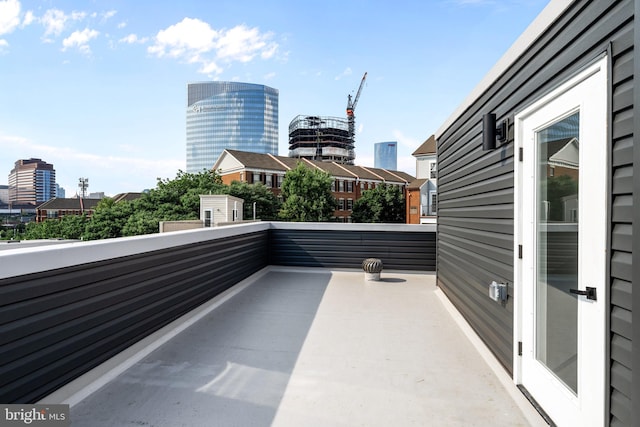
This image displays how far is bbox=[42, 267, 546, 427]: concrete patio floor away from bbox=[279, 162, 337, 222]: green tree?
2560cm

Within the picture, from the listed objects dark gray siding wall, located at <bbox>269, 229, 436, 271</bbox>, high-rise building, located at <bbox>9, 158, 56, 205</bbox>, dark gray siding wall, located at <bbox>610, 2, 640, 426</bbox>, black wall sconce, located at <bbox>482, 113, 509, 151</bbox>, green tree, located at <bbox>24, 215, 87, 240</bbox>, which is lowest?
green tree, located at <bbox>24, 215, 87, 240</bbox>

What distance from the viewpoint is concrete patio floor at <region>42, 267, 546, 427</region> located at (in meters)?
2.10

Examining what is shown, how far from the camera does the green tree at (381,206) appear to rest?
3535cm

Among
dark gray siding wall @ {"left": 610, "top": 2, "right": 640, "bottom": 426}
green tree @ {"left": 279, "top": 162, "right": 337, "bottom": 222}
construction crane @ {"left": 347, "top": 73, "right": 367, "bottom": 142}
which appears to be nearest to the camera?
dark gray siding wall @ {"left": 610, "top": 2, "right": 640, "bottom": 426}

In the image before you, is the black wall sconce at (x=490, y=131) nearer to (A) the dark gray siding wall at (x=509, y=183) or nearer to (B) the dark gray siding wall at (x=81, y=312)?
(A) the dark gray siding wall at (x=509, y=183)

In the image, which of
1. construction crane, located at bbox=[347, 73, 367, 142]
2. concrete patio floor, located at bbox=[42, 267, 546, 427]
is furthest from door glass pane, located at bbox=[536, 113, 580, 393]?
construction crane, located at bbox=[347, 73, 367, 142]

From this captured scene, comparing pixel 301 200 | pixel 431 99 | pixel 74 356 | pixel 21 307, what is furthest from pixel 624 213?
pixel 301 200

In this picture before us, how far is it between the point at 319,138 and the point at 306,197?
48.5m

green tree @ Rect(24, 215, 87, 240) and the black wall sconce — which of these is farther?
green tree @ Rect(24, 215, 87, 240)

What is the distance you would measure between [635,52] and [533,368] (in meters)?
1.89

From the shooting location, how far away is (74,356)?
2307 millimetres

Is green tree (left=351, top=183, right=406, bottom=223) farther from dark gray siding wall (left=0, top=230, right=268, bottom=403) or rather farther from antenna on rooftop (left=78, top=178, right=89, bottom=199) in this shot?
antenna on rooftop (left=78, top=178, right=89, bottom=199)

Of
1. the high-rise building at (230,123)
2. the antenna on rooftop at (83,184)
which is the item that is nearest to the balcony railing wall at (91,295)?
the antenna on rooftop at (83,184)

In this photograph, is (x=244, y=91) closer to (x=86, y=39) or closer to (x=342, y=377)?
(x=86, y=39)
